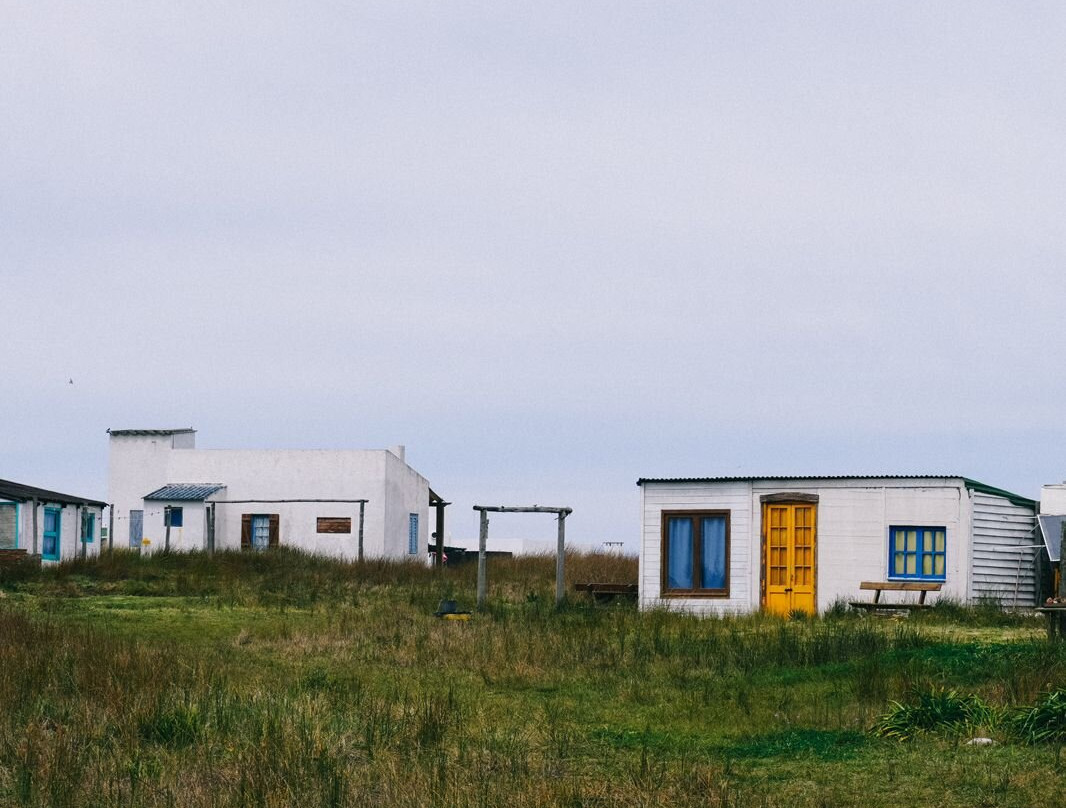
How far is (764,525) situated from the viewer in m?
25.1

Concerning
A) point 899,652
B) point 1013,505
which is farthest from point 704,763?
point 1013,505

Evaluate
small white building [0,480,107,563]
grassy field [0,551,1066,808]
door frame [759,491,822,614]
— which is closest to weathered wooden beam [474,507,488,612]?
grassy field [0,551,1066,808]

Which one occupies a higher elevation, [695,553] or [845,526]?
[845,526]

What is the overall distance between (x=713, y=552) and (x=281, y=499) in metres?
21.1

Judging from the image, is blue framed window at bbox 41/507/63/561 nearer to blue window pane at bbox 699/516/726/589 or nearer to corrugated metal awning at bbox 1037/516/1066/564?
blue window pane at bbox 699/516/726/589

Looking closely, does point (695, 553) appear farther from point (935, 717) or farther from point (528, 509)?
point (935, 717)

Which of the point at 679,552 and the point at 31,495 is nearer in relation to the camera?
the point at 679,552

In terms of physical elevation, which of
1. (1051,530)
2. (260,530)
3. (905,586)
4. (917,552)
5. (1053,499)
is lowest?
(260,530)

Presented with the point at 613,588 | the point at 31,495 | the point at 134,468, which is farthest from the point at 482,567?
the point at 134,468

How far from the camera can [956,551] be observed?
24359 millimetres

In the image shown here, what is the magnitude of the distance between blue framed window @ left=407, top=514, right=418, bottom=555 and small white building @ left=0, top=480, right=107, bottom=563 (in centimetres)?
979

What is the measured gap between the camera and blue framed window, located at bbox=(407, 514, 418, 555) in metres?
46.4

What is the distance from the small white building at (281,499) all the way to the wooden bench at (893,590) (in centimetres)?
2093

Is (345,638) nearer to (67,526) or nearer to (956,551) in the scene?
(956,551)
